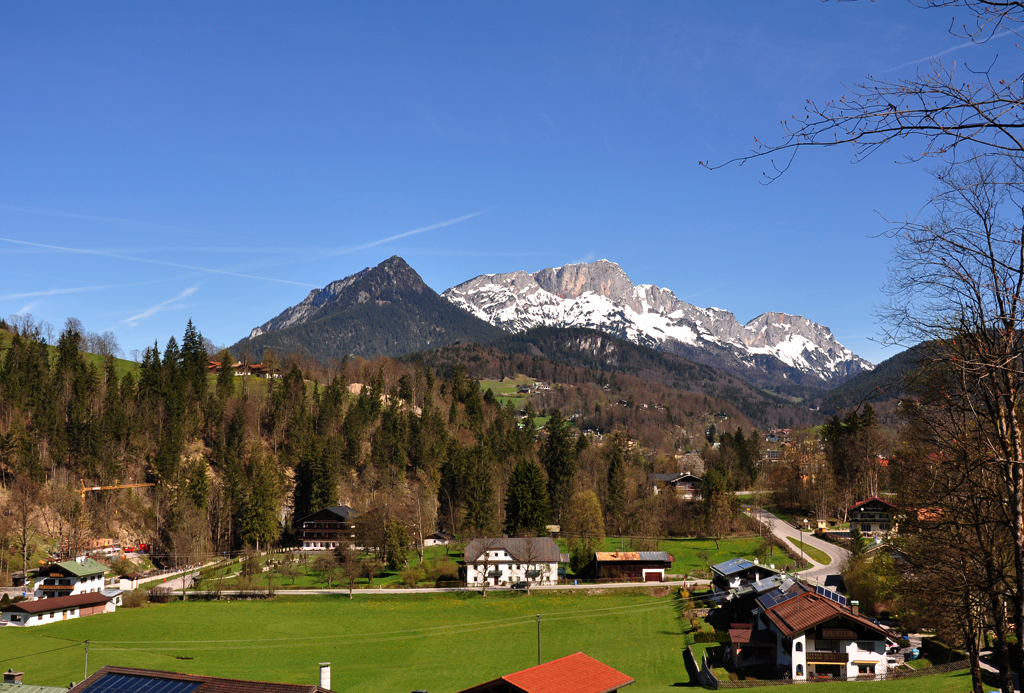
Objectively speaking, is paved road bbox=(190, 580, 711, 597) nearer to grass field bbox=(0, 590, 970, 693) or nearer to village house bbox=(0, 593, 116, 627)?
grass field bbox=(0, 590, 970, 693)

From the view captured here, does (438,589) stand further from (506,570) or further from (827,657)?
(827,657)

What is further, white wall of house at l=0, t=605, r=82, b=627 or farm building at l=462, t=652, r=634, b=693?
white wall of house at l=0, t=605, r=82, b=627

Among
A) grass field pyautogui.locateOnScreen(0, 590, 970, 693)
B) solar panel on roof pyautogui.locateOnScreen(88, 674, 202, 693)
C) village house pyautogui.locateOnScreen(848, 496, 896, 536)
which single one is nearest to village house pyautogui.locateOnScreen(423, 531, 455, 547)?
grass field pyautogui.locateOnScreen(0, 590, 970, 693)

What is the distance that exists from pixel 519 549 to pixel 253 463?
41755 mm

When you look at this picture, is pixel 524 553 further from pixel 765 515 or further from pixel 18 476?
pixel 18 476

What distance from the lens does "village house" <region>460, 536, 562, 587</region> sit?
70.6 meters

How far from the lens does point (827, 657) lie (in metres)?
36.3

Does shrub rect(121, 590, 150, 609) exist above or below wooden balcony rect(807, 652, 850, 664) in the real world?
below

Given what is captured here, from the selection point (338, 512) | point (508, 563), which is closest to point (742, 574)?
point (508, 563)

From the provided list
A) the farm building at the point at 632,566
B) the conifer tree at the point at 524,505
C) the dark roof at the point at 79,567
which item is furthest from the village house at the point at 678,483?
the dark roof at the point at 79,567

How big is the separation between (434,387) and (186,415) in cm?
5102

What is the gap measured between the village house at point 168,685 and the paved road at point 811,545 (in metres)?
52.1

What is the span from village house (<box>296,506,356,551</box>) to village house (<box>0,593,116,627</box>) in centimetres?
3104

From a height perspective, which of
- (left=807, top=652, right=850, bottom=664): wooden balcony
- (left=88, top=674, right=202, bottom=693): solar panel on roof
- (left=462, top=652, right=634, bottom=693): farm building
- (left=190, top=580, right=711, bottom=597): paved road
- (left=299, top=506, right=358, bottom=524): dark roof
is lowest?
(left=190, top=580, right=711, bottom=597): paved road
